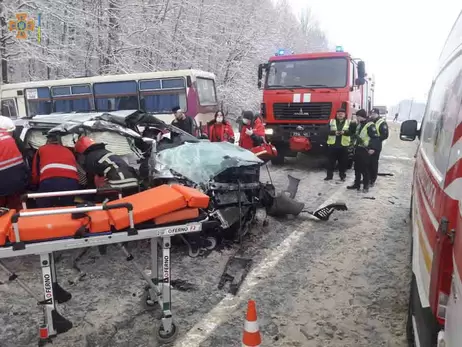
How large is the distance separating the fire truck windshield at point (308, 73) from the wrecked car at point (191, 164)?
5.17 m

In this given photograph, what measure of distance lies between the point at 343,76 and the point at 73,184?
7.45 m

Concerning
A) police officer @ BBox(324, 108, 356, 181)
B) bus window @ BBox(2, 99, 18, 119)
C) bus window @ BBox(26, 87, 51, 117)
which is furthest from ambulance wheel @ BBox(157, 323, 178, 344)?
bus window @ BBox(2, 99, 18, 119)

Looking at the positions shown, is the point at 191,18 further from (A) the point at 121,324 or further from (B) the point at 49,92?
(A) the point at 121,324

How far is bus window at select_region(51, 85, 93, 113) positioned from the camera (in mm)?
13133

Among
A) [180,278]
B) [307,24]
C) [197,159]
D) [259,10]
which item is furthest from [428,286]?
[307,24]

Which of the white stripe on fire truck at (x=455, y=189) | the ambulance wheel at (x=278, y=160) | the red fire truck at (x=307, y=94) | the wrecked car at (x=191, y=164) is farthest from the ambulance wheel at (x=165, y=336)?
the ambulance wheel at (x=278, y=160)

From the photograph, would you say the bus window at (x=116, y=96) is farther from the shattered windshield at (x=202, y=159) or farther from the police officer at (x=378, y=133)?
the shattered windshield at (x=202, y=159)

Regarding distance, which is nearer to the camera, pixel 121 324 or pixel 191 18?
pixel 121 324

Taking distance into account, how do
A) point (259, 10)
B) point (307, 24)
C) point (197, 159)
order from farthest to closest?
point (307, 24) → point (259, 10) → point (197, 159)

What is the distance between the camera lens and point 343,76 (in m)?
9.35

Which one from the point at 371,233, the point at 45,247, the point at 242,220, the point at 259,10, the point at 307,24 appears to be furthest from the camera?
the point at 307,24

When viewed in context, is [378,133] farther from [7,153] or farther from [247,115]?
[7,153]

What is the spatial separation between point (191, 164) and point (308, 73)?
242 inches

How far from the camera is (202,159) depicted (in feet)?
15.5
